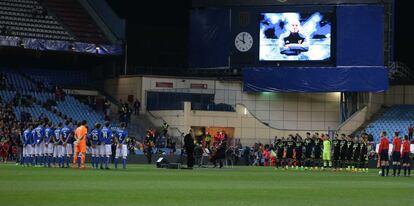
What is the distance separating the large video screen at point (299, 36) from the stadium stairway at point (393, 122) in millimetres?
5736

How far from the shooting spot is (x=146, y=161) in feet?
187

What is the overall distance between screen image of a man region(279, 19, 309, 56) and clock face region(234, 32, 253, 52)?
86.9 inches

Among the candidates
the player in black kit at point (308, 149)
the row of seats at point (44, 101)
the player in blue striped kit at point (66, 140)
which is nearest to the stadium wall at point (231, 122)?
the row of seats at point (44, 101)

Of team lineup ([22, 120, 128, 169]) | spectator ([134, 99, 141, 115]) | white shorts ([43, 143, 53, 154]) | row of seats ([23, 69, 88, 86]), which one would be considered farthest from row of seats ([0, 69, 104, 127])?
white shorts ([43, 143, 53, 154])

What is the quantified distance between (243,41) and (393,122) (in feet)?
38.6

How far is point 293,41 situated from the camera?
66.2 meters

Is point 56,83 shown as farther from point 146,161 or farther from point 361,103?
point 361,103

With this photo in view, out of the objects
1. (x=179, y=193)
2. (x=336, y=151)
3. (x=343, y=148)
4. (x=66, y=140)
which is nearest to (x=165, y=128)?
(x=336, y=151)

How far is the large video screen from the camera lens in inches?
2596

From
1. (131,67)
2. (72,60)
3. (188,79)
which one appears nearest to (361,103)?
(188,79)

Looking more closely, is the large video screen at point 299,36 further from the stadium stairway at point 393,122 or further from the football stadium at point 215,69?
the stadium stairway at point 393,122

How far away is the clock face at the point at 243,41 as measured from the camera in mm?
67250

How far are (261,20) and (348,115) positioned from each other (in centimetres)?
893

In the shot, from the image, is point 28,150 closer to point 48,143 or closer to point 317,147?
point 48,143
